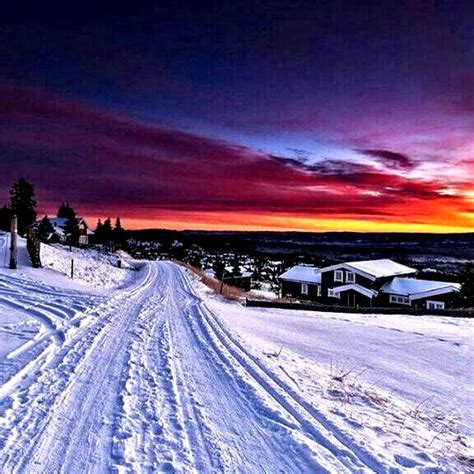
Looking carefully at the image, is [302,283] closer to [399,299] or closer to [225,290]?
[399,299]

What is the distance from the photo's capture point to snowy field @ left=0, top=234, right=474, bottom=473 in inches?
165

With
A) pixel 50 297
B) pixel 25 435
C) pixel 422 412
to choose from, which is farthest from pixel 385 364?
pixel 50 297

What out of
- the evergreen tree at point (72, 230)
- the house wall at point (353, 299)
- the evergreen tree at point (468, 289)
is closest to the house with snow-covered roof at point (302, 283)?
Answer: the house wall at point (353, 299)

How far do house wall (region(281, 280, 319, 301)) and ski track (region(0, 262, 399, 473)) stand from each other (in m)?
41.7

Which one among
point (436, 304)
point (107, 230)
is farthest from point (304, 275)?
point (107, 230)

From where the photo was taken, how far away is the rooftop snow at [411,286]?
39.9 m

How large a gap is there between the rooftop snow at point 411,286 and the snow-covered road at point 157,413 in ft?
117

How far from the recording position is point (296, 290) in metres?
51.9

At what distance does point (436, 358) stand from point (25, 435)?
9233 millimetres

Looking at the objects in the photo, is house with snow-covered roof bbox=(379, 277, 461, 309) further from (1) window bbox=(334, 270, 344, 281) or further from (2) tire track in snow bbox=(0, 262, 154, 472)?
(2) tire track in snow bbox=(0, 262, 154, 472)

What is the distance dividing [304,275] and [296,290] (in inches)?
85.6

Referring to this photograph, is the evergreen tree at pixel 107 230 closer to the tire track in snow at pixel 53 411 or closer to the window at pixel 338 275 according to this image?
the window at pixel 338 275

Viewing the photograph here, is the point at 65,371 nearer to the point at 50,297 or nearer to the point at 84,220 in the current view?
the point at 50,297

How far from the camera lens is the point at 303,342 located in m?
11.2
